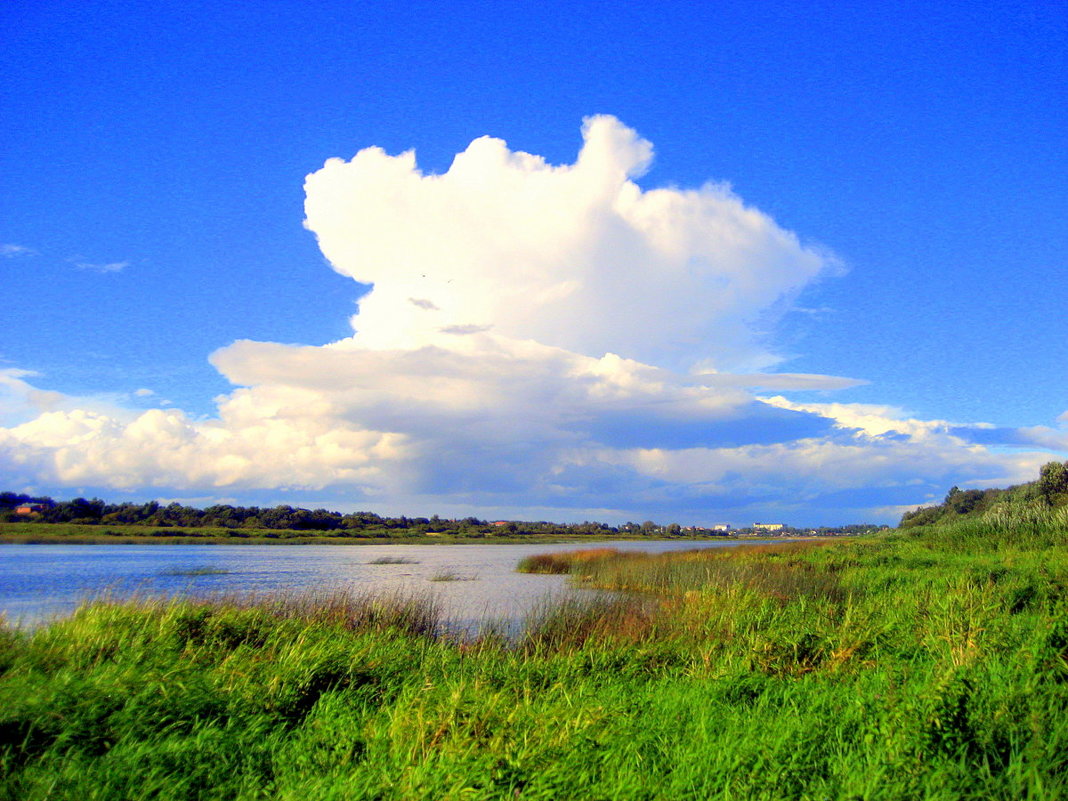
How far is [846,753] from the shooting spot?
18.9 feet

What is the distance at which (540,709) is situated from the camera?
6418mm

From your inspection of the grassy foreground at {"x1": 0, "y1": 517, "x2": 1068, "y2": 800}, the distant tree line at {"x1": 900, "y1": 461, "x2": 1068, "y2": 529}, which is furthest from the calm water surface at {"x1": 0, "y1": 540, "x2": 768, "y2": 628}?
the distant tree line at {"x1": 900, "y1": 461, "x2": 1068, "y2": 529}

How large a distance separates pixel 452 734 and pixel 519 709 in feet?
2.88

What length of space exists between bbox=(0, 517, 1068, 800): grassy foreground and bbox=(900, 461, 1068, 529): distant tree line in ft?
124

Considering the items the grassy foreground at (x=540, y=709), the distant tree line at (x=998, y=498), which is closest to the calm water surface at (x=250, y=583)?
the grassy foreground at (x=540, y=709)

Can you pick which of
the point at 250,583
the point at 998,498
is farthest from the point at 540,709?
the point at 998,498

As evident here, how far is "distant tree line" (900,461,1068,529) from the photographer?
4677 cm

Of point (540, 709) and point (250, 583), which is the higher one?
point (540, 709)

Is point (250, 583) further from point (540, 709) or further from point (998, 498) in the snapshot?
point (998, 498)

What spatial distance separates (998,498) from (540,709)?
242ft

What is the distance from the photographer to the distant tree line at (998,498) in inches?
1841

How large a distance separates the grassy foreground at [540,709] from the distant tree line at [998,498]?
37.8 metres

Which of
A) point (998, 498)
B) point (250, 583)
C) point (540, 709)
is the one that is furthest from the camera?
point (998, 498)

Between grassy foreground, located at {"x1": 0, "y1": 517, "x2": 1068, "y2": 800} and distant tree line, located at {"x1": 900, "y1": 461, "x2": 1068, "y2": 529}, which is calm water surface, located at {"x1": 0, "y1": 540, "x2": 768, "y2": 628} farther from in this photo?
distant tree line, located at {"x1": 900, "y1": 461, "x2": 1068, "y2": 529}
